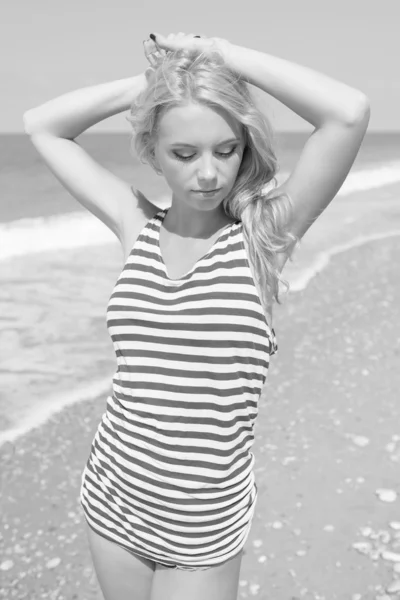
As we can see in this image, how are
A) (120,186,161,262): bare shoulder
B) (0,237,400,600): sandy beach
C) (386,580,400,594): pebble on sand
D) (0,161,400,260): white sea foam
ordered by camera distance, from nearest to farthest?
1. (120,186,161,262): bare shoulder
2. (386,580,400,594): pebble on sand
3. (0,237,400,600): sandy beach
4. (0,161,400,260): white sea foam

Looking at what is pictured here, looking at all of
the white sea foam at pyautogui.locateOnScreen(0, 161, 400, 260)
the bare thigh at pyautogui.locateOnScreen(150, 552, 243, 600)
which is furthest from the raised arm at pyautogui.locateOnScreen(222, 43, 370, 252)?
the white sea foam at pyautogui.locateOnScreen(0, 161, 400, 260)

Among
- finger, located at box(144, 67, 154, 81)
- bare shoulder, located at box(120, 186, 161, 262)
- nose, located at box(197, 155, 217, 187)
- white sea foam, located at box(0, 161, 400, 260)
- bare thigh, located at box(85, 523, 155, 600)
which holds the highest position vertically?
finger, located at box(144, 67, 154, 81)

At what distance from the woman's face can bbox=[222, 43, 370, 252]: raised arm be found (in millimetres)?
233

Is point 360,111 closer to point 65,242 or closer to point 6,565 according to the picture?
point 6,565

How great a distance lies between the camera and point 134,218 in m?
2.96

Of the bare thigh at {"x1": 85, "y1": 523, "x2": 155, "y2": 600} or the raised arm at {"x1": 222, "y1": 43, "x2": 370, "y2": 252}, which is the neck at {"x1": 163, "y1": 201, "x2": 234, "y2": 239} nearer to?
the raised arm at {"x1": 222, "y1": 43, "x2": 370, "y2": 252}

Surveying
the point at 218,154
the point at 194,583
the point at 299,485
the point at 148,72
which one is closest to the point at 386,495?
the point at 299,485

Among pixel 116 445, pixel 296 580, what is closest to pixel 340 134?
pixel 116 445

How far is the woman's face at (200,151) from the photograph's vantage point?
2.48 metres

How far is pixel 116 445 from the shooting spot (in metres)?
2.61

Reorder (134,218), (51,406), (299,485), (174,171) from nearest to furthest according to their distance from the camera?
(174,171), (134,218), (299,485), (51,406)

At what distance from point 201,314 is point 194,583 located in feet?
3.13

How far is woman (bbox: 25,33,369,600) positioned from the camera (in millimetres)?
2473

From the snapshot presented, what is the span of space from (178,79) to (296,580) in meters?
3.16
